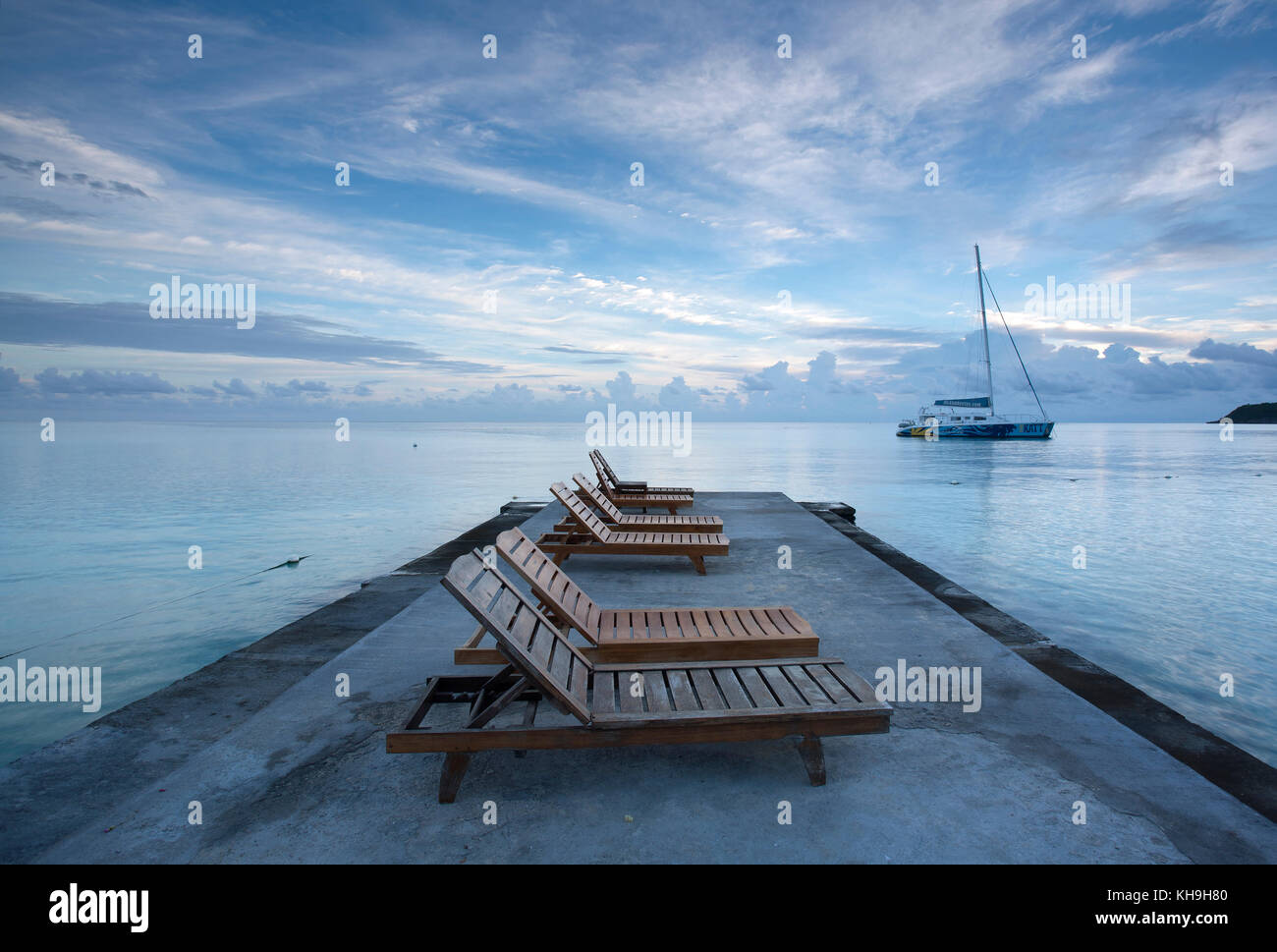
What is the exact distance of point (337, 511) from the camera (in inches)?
803

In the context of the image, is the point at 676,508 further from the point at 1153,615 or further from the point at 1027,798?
the point at 1027,798

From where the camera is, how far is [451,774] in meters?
3.14

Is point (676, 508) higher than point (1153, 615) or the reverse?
higher

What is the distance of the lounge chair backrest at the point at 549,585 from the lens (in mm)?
4312

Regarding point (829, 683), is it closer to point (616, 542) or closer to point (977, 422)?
point (616, 542)

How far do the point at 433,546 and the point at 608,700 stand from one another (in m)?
12.7

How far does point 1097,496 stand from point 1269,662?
19.7 metres

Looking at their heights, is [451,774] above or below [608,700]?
below

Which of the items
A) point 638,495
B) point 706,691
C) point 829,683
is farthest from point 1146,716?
point 638,495

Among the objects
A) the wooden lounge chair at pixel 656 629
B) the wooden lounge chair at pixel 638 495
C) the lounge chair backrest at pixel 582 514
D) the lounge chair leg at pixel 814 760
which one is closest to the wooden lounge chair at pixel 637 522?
the lounge chair backrest at pixel 582 514

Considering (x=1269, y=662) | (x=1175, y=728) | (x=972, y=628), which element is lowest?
(x=1269, y=662)
